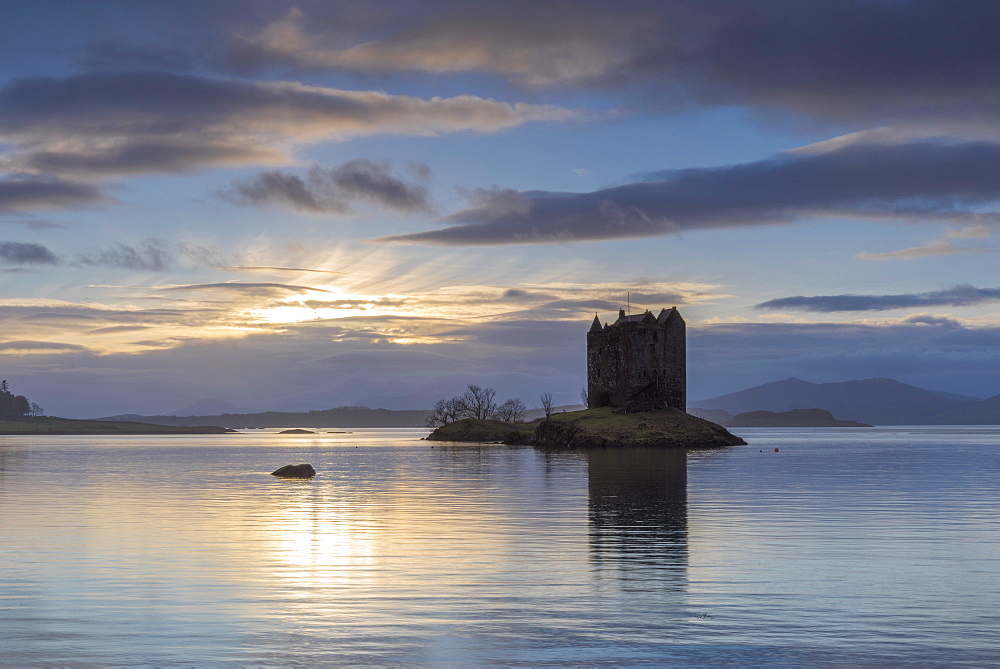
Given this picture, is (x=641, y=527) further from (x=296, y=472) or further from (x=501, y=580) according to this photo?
(x=296, y=472)

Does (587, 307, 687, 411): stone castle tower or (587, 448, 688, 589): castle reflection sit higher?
(587, 307, 687, 411): stone castle tower

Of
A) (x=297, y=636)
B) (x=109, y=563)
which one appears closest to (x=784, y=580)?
(x=297, y=636)

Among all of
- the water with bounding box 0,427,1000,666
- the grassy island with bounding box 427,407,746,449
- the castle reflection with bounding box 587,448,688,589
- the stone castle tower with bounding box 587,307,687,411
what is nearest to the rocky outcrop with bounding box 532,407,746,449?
the grassy island with bounding box 427,407,746,449

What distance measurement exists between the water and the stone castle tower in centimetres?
12550

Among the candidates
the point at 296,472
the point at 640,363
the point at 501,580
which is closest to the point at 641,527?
the point at 501,580

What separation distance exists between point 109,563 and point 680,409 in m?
165

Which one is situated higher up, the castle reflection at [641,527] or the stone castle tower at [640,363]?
the stone castle tower at [640,363]

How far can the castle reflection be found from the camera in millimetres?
27047

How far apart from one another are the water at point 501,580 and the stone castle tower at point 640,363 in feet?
412

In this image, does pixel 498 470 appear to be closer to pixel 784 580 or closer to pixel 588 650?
pixel 784 580

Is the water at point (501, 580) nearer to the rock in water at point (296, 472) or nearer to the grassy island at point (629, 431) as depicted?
the rock in water at point (296, 472)

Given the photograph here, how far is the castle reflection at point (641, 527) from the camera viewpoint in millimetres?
27047

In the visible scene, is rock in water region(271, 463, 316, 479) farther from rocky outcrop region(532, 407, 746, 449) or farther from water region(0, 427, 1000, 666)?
rocky outcrop region(532, 407, 746, 449)

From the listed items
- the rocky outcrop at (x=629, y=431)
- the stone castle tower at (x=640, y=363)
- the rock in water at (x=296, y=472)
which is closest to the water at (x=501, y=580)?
the rock in water at (x=296, y=472)
